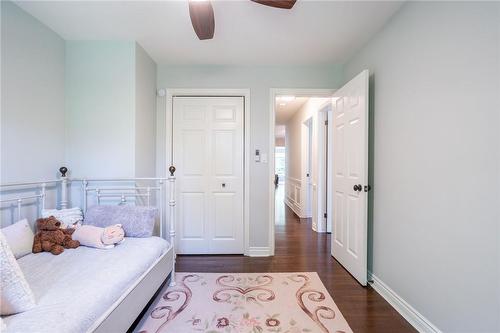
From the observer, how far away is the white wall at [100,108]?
235cm

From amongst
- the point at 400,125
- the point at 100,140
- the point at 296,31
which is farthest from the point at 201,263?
the point at 296,31

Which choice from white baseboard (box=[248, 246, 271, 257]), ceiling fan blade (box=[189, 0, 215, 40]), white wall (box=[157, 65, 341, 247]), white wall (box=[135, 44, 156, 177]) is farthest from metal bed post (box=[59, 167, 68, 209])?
white baseboard (box=[248, 246, 271, 257])

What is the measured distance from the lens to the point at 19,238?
161cm

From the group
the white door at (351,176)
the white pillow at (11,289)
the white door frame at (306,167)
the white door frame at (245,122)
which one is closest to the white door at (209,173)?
the white door frame at (245,122)

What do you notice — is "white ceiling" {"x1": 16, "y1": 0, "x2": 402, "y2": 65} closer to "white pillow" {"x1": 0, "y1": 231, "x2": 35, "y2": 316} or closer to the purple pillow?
the purple pillow

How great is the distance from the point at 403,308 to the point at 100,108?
3.30 metres

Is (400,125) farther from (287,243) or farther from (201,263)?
(201,263)

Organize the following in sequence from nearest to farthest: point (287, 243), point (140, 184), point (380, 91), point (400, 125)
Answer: point (400, 125) < point (380, 91) < point (140, 184) < point (287, 243)

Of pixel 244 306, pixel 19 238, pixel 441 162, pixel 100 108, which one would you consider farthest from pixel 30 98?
pixel 441 162

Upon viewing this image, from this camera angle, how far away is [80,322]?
997 mm

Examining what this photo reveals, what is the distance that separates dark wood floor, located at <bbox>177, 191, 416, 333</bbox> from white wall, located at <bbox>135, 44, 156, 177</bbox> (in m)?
1.25

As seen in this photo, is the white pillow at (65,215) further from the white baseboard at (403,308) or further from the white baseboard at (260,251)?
the white baseboard at (403,308)

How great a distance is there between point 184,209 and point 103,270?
1592 millimetres

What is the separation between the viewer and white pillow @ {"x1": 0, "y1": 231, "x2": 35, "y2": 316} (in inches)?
37.0
